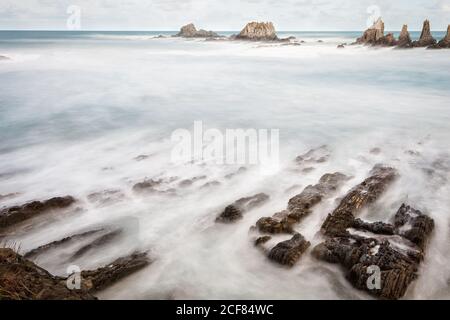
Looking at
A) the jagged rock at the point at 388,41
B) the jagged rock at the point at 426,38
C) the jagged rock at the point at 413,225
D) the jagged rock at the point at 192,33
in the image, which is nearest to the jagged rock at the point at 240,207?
the jagged rock at the point at 413,225

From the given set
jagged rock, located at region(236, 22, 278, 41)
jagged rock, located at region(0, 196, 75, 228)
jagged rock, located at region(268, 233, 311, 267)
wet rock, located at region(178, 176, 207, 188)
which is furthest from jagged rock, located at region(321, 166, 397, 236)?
jagged rock, located at region(236, 22, 278, 41)

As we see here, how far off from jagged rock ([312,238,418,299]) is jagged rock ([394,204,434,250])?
63 cm

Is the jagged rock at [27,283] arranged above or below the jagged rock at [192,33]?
below

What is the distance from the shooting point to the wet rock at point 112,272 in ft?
15.7

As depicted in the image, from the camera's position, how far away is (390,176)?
820 centimetres

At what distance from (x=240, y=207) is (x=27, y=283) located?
13.5ft

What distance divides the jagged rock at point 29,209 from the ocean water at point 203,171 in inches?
8.8

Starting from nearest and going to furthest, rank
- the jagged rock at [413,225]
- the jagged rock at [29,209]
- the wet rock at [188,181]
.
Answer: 1. the jagged rock at [413,225]
2. the jagged rock at [29,209]
3. the wet rock at [188,181]

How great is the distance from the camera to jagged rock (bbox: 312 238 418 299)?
4.67 meters

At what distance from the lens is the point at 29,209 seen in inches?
267

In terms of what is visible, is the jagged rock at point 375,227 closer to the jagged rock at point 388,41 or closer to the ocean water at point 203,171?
the ocean water at point 203,171

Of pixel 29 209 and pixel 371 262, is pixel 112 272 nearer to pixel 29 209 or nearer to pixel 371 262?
pixel 29 209
